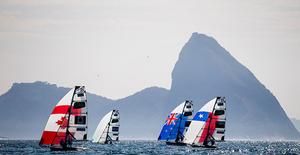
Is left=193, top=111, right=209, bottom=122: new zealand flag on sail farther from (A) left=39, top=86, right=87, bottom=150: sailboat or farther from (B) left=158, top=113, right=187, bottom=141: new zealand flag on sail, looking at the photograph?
(A) left=39, top=86, right=87, bottom=150: sailboat

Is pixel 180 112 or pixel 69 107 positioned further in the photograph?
pixel 180 112

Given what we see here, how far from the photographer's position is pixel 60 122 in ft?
324

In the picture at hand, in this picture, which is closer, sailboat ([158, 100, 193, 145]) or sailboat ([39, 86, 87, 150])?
sailboat ([39, 86, 87, 150])

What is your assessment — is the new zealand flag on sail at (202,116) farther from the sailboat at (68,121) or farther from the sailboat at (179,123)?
the sailboat at (68,121)

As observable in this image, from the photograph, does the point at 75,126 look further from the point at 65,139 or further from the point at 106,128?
the point at 106,128

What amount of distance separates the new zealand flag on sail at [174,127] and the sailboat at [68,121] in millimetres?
49197

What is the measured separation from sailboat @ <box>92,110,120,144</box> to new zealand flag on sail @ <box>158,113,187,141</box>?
1482 centimetres

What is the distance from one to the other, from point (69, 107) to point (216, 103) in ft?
103

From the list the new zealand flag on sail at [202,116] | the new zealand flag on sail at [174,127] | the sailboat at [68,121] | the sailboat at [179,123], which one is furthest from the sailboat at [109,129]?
the sailboat at [68,121]

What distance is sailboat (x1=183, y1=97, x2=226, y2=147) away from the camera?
122 meters

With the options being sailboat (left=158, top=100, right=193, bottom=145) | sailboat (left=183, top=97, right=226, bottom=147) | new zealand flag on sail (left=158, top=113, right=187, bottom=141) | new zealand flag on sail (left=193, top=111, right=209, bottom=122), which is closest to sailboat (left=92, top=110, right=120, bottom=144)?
new zealand flag on sail (left=158, top=113, right=187, bottom=141)

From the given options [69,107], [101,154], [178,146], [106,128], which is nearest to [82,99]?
[69,107]

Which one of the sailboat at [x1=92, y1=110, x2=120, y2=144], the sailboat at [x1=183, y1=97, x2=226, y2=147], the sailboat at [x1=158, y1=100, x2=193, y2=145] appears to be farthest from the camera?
the sailboat at [x1=92, y1=110, x2=120, y2=144]

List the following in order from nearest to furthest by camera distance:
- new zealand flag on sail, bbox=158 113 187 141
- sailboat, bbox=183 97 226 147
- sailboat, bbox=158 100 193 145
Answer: sailboat, bbox=183 97 226 147, sailboat, bbox=158 100 193 145, new zealand flag on sail, bbox=158 113 187 141
